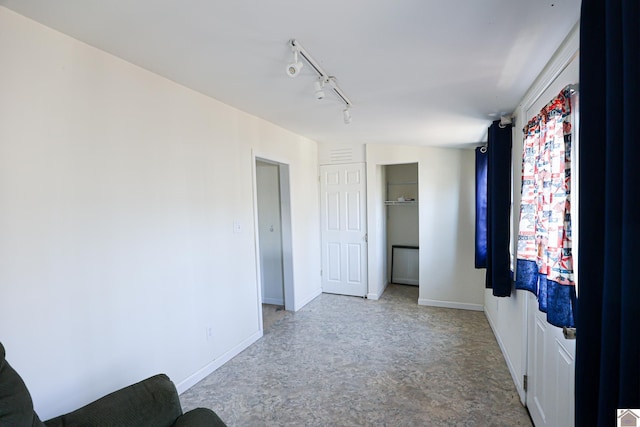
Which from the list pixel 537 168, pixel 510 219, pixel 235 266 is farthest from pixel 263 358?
pixel 537 168

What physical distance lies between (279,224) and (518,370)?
3.08 m

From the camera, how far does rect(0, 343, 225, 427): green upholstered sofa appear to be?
3.52 feet

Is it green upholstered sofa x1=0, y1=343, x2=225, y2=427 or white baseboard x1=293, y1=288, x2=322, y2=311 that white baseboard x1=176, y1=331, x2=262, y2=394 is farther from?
green upholstered sofa x1=0, y1=343, x2=225, y2=427

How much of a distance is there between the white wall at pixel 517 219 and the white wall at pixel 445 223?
90 centimetres

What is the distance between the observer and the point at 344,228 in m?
4.89

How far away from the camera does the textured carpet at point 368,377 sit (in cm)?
221

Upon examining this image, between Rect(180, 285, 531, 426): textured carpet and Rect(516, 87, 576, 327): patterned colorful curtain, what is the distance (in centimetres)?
108

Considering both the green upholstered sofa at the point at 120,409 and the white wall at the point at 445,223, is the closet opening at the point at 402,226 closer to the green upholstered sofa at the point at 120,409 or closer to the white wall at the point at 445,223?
the white wall at the point at 445,223

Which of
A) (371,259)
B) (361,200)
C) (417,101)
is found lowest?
(371,259)

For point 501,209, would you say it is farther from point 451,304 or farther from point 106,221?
point 106,221

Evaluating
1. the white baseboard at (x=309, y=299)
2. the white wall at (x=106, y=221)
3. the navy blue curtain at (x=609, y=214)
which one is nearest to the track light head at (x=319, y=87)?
the white wall at (x=106, y=221)

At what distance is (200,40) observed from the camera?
5.57ft

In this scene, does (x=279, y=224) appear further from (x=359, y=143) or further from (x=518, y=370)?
(x=518, y=370)

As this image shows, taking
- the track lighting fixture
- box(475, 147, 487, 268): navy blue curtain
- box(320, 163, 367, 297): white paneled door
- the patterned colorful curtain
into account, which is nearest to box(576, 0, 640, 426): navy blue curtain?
the patterned colorful curtain
